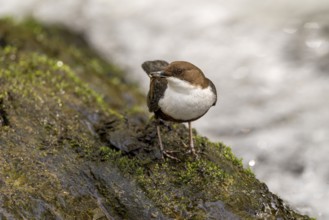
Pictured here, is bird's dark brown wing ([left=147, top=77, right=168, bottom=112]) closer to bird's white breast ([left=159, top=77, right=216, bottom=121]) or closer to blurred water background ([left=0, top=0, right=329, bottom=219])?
bird's white breast ([left=159, top=77, right=216, bottom=121])

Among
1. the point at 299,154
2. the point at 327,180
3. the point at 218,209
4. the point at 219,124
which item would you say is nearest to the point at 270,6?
the point at 219,124

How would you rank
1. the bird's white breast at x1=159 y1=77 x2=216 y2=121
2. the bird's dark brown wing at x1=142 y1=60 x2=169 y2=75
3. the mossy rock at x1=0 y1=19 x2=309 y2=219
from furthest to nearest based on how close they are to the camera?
the bird's dark brown wing at x1=142 y1=60 x2=169 y2=75, the bird's white breast at x1=159 y1=77 x2=216 y2=121, the mossy rock at x1=0 y1=19 x2=309 y2=219

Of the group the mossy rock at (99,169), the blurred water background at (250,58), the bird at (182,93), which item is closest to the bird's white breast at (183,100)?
the bird at (182,93)

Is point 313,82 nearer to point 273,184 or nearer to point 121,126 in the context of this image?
point 273,184

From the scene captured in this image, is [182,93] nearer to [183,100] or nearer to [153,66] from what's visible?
[183,100]

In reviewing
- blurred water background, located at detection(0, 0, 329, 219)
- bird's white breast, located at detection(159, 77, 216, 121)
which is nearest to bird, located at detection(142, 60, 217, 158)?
bird's white breast, located at detection(159, 77, 216, 121)
